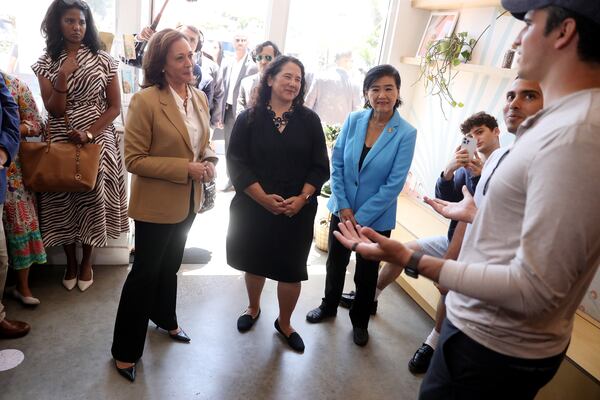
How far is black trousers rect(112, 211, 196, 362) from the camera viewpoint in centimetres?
189

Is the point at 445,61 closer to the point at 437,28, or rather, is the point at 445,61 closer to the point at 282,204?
the point at 437,28

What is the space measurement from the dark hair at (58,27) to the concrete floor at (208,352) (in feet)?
4.65

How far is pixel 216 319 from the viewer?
253 cm

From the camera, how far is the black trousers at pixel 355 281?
95.8 inches

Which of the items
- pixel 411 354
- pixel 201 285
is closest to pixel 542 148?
pixel 411 354

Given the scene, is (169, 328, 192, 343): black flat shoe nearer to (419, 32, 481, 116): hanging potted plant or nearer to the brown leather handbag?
the brown leather handbag

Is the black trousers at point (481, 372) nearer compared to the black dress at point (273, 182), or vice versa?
the black trousers at point (481, 372)

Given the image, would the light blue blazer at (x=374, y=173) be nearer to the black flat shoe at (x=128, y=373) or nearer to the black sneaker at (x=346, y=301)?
the black sneaker at (x=346, y=301)

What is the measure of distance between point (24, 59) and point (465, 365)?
3345mm

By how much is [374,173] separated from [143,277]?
129 cm

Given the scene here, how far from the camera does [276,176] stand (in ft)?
6.94

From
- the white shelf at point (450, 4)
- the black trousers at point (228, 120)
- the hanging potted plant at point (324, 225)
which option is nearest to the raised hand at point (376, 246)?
the hanging potted plant at point (324, 225)

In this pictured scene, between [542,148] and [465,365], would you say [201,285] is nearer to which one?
[465,365]

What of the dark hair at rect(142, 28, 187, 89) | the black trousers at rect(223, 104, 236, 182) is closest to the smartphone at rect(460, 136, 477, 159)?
the dark hair at rect(142, 28, 187, 89)
